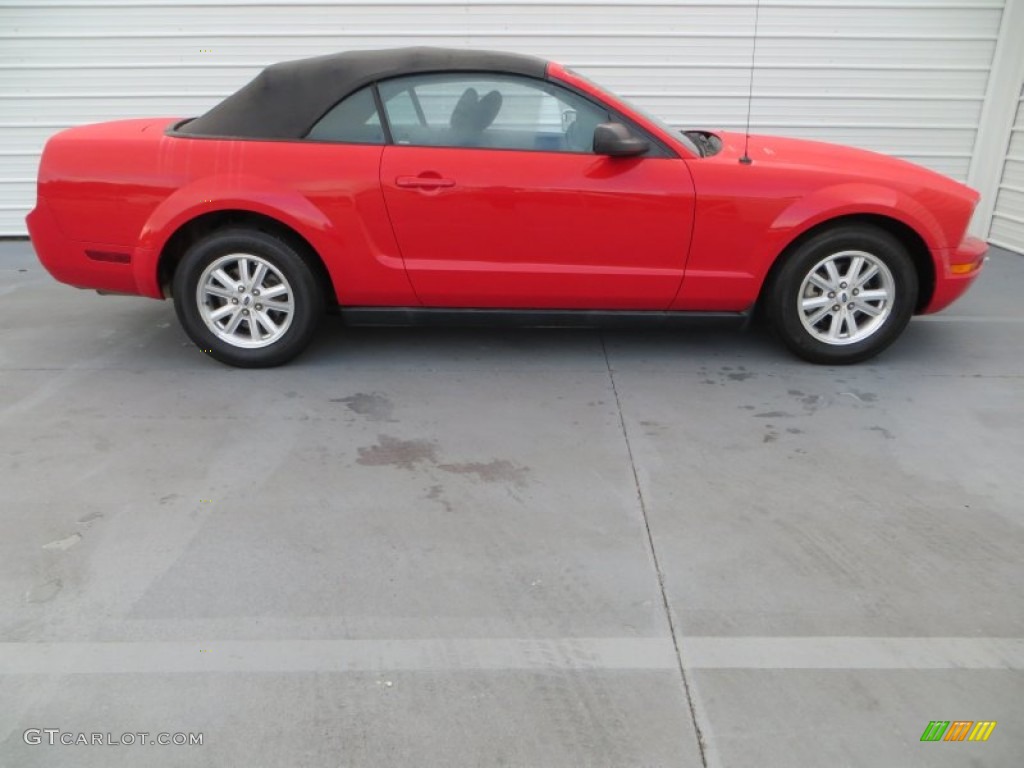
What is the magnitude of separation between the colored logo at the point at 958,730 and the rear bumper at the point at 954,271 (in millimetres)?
2764

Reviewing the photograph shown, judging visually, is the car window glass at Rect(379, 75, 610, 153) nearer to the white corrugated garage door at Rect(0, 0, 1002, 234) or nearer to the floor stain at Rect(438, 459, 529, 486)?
the floor stain at Rect(438, 459, 529, 486)

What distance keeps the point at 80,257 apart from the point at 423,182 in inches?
73.5

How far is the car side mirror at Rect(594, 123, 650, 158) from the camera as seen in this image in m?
3.78

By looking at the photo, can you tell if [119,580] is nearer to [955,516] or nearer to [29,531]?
[29,531]

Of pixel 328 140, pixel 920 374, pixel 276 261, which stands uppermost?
pixel 328 140

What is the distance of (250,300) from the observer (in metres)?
4.16

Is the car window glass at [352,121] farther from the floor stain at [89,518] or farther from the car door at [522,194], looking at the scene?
the floor stain at [89,518]

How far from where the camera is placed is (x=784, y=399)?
393 cm

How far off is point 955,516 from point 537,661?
176 centimetres

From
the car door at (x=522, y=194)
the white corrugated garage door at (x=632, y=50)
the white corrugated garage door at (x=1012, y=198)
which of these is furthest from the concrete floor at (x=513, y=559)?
the white corrugated garage door at (x=632, y=50)

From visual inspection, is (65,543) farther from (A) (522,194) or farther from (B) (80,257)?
(A) (522,194)

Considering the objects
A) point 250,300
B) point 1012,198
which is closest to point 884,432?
point 250,300

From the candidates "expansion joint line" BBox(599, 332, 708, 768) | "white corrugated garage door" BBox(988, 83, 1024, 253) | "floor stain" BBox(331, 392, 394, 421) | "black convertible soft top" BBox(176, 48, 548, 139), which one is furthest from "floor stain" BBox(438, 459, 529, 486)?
"white corrugated garage door" BBox(988, 83, 1024, 253)

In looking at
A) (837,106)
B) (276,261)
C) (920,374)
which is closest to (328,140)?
(276,261)
